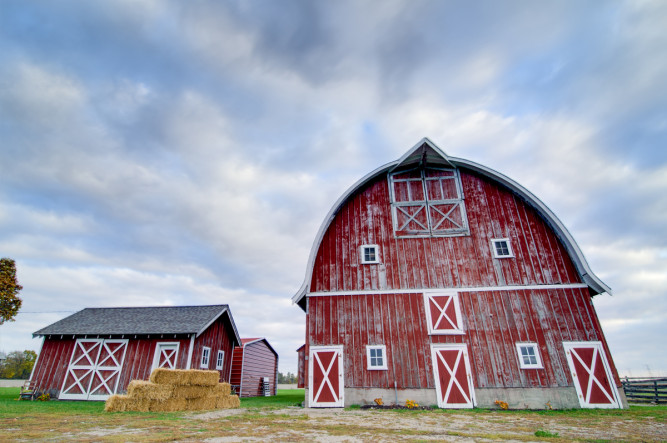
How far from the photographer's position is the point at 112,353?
1574cm

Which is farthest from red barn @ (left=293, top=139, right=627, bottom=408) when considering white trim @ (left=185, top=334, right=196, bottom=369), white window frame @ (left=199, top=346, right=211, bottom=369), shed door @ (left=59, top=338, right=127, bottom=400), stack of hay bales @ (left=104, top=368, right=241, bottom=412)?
shed door @ (left=59, top=338, right=127, bottom=400)

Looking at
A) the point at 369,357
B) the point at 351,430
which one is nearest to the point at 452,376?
the point at 369,357

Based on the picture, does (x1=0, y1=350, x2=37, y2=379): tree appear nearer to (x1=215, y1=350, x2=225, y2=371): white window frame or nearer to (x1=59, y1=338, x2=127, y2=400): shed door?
(x1=59, y1=338, x2=127, y2=400): shed door

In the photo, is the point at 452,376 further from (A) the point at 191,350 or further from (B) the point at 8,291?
(B) the point at 8,291

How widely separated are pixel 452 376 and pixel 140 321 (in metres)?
16.0

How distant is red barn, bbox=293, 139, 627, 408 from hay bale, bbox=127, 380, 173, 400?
4926 millimetres

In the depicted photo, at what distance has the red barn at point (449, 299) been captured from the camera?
11281mm

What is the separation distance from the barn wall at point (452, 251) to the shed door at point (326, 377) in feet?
8.19

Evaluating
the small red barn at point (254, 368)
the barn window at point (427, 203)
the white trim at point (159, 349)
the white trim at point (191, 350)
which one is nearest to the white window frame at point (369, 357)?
the barn window at point (427, 203)

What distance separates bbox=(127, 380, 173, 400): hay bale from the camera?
9961 mm

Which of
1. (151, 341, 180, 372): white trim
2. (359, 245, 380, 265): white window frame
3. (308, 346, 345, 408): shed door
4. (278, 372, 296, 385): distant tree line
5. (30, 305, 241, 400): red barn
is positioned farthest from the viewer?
(278, 372, 296, 385): distant tree line

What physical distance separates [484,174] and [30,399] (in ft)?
79.1

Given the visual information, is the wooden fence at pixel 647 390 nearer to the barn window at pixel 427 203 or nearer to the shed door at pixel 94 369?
the barn window at pixel 427 203

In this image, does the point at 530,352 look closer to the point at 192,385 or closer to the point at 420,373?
the point at 420,373
